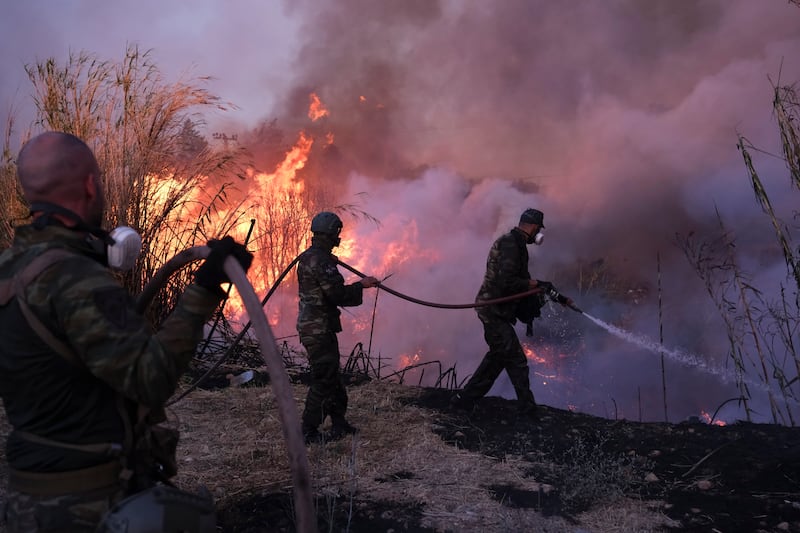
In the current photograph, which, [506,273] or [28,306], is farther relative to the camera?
[506,273]

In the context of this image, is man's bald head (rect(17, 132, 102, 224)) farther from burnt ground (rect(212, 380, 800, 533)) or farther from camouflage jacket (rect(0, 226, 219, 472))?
burnt ground (rect(212, 380, 800, 533))

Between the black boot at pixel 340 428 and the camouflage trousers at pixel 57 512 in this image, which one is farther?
the black boot at pixel 340 428

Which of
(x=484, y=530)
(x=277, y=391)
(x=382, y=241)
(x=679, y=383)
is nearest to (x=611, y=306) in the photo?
(x=679, y=383)

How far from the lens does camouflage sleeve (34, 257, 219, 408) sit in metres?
1.61

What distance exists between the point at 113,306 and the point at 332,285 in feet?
12.5

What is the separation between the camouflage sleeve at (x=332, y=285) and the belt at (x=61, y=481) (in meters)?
3.66

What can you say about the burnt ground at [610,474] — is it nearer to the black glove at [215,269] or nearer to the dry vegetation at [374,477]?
the dry vegetation at [374,477]

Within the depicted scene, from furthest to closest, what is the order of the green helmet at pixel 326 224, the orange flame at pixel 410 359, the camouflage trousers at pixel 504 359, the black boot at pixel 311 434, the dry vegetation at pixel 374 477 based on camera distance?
1. the orange flame at pixel 410 359
2. the camouflage trousers at pixel 504 359
3. the green helmet at pixel 326 224
4. the black boot at pixel 311 434
5. the dry vegetation at pixel 374 477

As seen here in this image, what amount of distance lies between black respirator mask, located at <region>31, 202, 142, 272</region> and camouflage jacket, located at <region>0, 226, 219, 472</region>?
0.03 metres

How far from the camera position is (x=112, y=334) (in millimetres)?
1611

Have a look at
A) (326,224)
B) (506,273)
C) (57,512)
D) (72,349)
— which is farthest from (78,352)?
(506,273)

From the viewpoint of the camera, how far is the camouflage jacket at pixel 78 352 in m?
1.62

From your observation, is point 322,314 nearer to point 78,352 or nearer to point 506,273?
point 506,273

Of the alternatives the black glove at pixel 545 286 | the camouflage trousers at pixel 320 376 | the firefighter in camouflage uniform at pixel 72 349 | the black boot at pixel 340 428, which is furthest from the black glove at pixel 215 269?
the black glove at pixel 545 286
